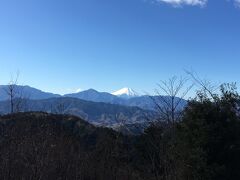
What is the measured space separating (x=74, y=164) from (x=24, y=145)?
3.61 meters

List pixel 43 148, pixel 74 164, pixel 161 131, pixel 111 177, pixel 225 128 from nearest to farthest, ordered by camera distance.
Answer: pixel 43 148, pixel 225 128, pixel 74 164, pixel 111 177, pixel 161 131

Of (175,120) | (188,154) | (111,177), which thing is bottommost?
(111,177)

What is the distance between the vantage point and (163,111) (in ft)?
64.8

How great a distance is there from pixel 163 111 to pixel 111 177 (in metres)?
3.66

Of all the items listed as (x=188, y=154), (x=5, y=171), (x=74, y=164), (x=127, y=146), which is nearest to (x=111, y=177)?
(x=74, y=164)

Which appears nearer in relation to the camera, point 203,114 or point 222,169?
point 222,169

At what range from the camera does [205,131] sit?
14.6 meters

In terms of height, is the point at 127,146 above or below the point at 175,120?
below

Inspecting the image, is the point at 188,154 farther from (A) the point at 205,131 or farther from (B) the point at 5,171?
(B) the point at 5,171

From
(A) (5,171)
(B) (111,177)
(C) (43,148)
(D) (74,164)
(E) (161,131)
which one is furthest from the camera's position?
(E) (161,131)

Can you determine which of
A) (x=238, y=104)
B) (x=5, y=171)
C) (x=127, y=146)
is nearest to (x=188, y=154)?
(x=238, y=104)

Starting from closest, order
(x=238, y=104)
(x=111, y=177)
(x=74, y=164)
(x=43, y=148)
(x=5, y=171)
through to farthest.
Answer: (x=5, y=171)
(x=43, y=148)
(x=238, y=104)
(x=74, y=164)
(x=111, y=177)

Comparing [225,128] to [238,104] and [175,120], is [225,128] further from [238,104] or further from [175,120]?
[175,120]

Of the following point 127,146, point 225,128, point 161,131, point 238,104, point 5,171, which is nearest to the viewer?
point 5,171
